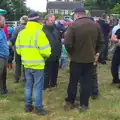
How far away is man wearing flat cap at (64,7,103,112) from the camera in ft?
20.1

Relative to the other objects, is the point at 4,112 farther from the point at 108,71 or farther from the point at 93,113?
the point at 108,71

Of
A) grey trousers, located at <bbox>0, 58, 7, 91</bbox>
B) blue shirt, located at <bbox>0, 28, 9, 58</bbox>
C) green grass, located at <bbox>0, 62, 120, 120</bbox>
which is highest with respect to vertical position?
blue shirt, located at <bbox>0, 28, 9, 58</bbox>

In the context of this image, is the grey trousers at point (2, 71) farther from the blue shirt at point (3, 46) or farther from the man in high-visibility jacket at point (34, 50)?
the man in high-visibility jacket at point (34, 50)

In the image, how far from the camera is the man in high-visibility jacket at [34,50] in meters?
5.89

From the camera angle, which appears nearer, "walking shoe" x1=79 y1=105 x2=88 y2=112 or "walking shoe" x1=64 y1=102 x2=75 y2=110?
"walking shoe" x1=79 y1=105 x2=88 y2=112

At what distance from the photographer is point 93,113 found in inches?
242

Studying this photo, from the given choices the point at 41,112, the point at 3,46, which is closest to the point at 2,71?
the point at 3,46

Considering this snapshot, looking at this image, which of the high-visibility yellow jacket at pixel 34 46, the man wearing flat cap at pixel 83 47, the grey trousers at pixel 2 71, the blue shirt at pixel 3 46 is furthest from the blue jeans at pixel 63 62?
the high-visibility yellow jacket at pixel 34 46

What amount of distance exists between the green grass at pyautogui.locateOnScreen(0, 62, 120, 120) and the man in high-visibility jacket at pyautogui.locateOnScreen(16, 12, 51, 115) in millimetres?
466

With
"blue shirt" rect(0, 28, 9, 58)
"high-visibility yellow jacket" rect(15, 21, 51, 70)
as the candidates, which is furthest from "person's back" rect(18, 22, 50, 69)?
"blue shirt" rect(0, 28, 9, 58)

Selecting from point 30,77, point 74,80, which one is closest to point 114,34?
point 74,80

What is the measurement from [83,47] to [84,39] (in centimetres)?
14

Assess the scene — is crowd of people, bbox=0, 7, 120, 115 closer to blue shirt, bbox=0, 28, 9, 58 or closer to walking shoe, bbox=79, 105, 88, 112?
walking shoe, bbox=79, 105, 88, 112

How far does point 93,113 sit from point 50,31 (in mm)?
A: 2393
